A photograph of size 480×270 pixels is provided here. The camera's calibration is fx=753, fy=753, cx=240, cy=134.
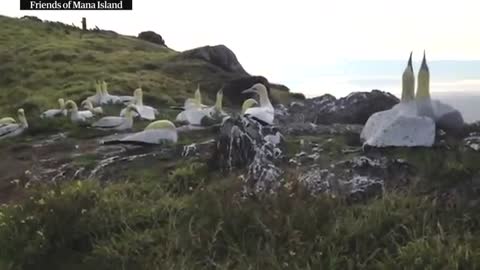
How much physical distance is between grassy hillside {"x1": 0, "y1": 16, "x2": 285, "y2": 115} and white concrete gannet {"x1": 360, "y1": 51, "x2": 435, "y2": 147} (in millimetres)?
12903

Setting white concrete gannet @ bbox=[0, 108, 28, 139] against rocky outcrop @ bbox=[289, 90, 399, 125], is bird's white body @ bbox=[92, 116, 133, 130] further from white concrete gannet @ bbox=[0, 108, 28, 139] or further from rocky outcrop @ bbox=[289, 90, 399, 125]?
rocky outcrop @ bbox=[289, 90, 399, 125]

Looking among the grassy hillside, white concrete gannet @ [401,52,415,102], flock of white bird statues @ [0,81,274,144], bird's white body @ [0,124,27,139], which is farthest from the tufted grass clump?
the grassy hillside

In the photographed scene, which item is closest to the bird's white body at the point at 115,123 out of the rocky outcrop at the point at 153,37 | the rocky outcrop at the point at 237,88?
the rocky outcrop at the point at 237,88

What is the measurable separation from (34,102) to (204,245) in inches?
610

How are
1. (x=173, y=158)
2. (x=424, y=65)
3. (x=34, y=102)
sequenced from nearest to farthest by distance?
1. (x=424, y=65)
2. (x=173, y=158)
3. (x=34, y=102)

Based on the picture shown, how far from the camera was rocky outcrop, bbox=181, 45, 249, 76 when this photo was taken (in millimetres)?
28006

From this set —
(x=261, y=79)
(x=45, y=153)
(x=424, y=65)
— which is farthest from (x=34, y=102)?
(x=424, y=65)

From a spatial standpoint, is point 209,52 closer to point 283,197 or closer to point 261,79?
point 261,79

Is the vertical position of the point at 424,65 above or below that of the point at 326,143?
above

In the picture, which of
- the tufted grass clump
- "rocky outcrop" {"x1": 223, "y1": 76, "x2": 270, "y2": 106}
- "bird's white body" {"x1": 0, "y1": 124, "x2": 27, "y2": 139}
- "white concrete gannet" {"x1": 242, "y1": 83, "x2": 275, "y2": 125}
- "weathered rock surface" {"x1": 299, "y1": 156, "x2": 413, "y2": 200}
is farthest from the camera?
"rocky outcrop" {"x1": 223, "y1": 76, "x2": 270, "y2": 106}

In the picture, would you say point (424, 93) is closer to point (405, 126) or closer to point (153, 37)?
point (405, 126)

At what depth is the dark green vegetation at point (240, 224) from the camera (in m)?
5.93

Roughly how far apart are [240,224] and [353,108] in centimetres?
762

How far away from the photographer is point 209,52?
94.0ft
